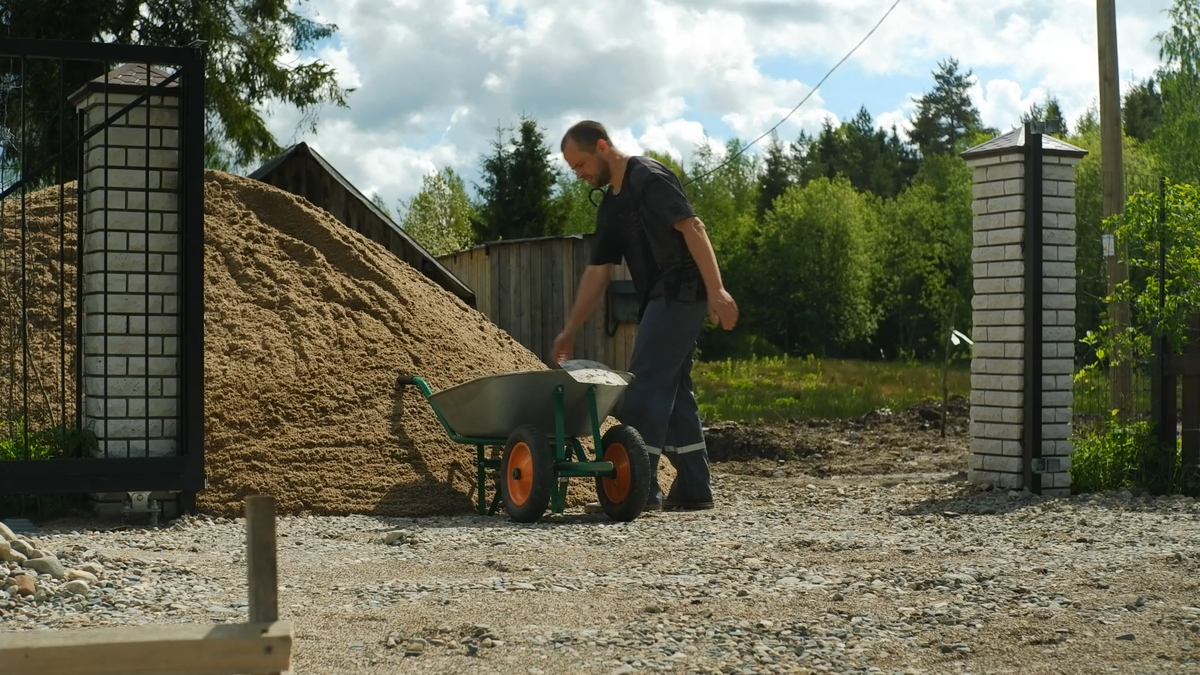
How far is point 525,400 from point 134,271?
1.97m

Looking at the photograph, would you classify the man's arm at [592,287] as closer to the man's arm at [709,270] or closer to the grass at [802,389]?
the man's arm at [709,270]

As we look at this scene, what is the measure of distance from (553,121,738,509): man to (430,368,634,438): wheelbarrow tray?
16 cm

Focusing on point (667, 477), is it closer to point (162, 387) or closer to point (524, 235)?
point (162, 387)

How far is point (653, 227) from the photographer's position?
20.7 ft

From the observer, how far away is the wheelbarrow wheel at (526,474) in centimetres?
597

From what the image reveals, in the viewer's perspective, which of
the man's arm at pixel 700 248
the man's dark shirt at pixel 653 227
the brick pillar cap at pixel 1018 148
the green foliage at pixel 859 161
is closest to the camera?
the man's arm at pixel 700 248

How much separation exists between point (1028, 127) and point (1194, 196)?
1.01 m

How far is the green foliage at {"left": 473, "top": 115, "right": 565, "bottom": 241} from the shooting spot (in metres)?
34.6

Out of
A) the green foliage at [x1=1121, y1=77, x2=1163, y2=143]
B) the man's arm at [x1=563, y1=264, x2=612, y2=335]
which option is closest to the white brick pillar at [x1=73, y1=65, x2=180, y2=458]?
the man's arm at [x1=563, y1=264, x2=612, y2=335]

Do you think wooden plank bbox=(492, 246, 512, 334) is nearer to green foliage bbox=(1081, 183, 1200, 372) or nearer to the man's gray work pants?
the man's gray work pants

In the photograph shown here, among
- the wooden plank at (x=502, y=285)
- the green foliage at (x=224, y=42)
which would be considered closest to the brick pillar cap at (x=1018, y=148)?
the wooden plank at (x=502, y=285)

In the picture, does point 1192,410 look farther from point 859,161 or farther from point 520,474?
point 859,161

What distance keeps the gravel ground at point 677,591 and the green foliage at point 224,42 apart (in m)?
12.5

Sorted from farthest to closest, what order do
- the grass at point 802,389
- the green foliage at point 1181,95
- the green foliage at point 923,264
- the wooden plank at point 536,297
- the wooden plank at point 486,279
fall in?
the green foliage at point 923,264 → the green foliage at point 1181,95 → the grass at point 802,389 → the wooden plank at point 486,279 → the wooden plank at point 536,297
